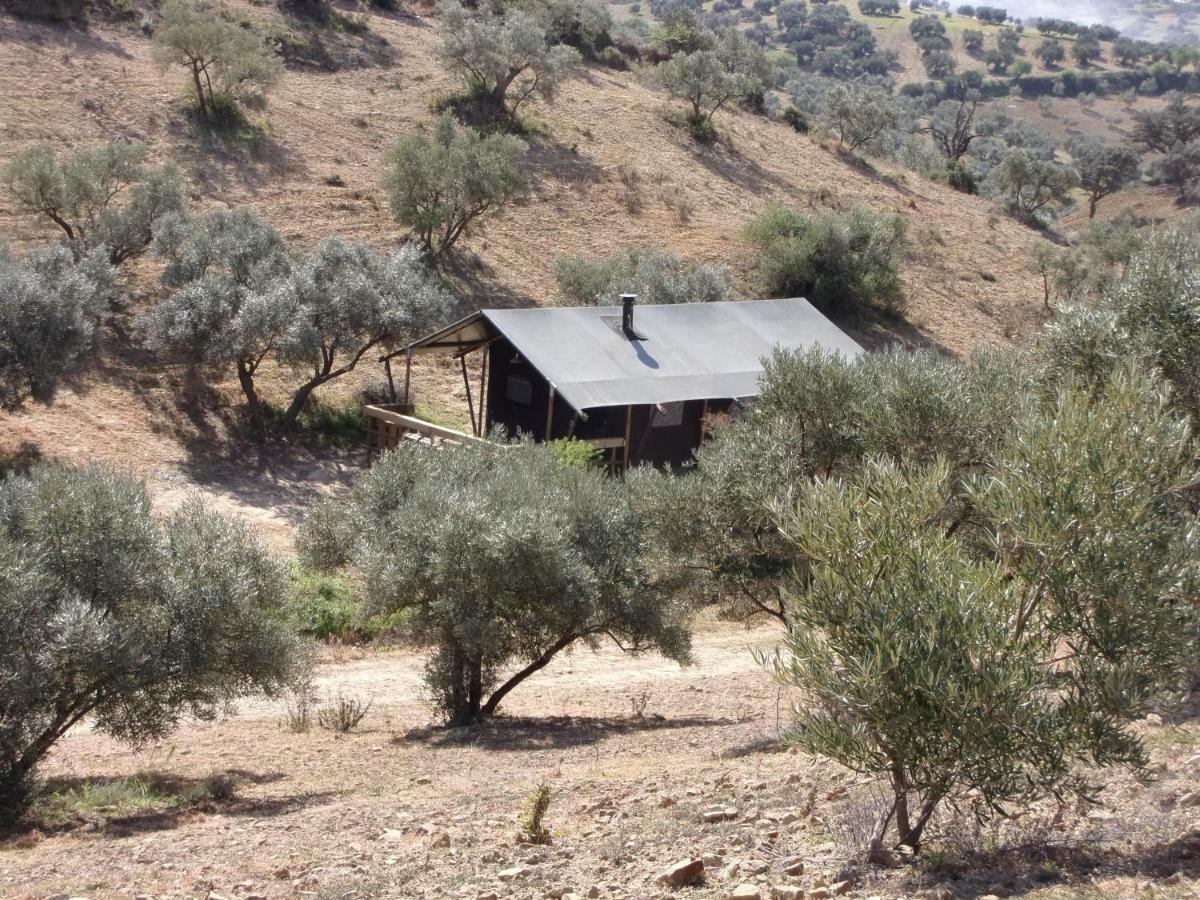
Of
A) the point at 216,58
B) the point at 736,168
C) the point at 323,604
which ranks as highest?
the point at 216,58

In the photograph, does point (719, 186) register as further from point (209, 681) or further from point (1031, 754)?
point (1031, 754)

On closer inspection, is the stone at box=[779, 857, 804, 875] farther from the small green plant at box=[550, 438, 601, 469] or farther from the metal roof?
the metal roof

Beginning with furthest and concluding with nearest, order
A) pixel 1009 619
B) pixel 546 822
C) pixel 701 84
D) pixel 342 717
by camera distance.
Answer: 1. pixel 701 84
2. pixel 342 717
3. pixel 546 822
4. pixel 1009 619

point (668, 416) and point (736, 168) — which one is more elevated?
point (736, 168)

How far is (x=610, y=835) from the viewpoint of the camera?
9336 mm

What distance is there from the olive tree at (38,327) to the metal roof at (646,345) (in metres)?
6.96

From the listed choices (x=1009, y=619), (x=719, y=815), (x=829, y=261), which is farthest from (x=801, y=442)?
(x=829, y=261)

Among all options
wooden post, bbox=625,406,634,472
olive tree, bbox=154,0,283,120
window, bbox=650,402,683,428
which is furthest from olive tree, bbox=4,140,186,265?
window, bbox=650,402,683,428

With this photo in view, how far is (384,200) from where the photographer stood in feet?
129

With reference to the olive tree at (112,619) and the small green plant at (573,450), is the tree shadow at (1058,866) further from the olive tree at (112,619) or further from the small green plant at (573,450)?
the small green plant at (573,450)

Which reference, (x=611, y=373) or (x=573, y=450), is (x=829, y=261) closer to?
(x=611, y=373)

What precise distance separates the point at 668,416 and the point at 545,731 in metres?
12.7

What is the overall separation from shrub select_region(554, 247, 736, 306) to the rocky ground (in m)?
19.8

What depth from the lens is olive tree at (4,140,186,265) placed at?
99.1ft
